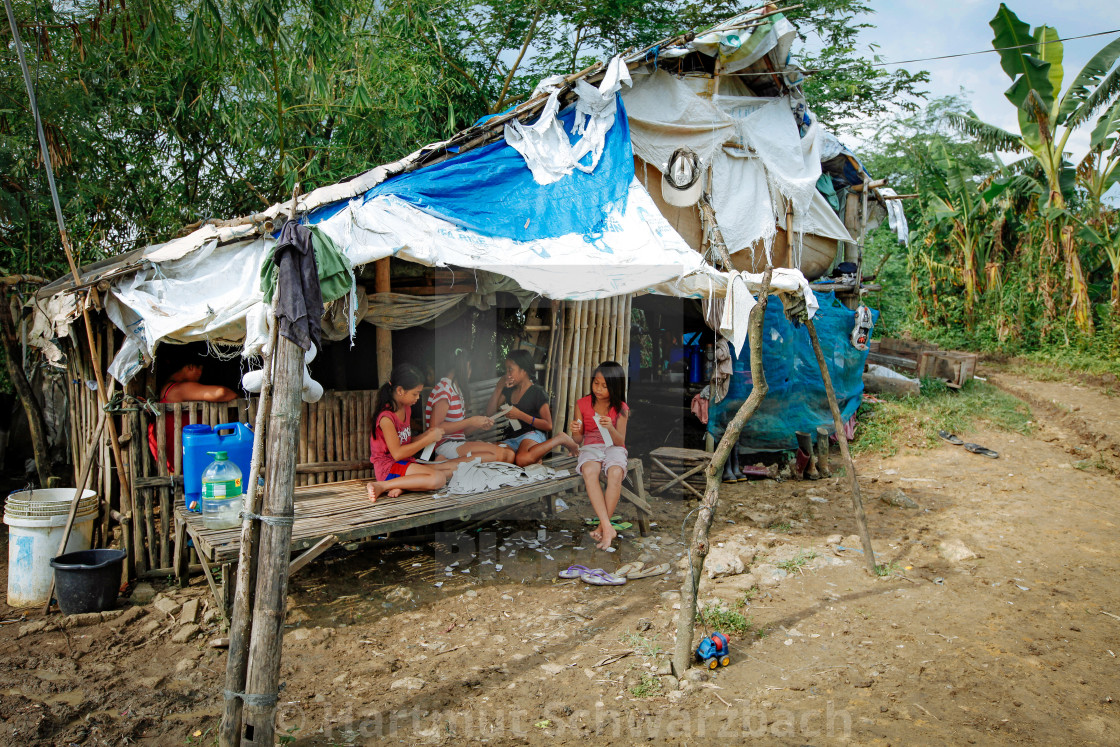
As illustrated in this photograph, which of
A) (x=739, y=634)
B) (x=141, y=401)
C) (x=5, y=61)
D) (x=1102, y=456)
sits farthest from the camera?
(x=1102, y=456)

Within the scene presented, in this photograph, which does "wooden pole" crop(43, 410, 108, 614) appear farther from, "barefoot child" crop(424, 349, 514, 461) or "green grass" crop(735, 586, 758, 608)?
"green grass" crop(735, 586, 758, 608)

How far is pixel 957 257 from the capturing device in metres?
14.7

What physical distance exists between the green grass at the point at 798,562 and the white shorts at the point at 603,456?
4.83 ft

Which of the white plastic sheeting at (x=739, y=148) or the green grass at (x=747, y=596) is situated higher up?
the white plastic sheeting at (x=739, y=148)

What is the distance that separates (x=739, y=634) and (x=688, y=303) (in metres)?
4.98

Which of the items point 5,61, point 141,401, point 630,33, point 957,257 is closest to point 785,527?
point 141,401

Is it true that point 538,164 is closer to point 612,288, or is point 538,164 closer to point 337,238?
point 612,288

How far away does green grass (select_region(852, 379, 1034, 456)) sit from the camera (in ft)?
29.3

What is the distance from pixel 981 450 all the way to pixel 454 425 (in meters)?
6.69

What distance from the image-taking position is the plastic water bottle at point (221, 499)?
4.34 metres

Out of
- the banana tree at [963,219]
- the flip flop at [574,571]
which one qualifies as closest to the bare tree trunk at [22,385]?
the flip flop at [574,571]

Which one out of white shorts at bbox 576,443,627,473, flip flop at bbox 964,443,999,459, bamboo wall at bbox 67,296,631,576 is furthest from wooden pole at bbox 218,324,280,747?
flip flop at bbox 964,443,999,459

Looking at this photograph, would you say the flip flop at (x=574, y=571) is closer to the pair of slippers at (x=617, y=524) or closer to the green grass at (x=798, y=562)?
the pair of slippers at (x=617, y=524)

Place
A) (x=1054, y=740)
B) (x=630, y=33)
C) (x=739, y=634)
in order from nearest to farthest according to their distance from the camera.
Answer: (x=1054, y=740) < (x=739, y=634) < (x=630, y=33)
